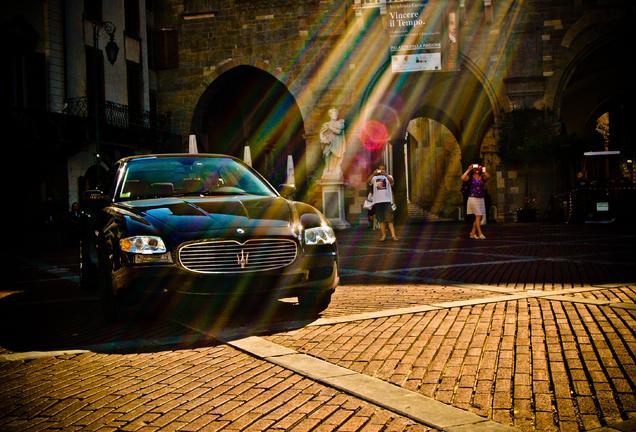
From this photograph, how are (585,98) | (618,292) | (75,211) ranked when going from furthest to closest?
(585,98)
(75,211)
(618,292)

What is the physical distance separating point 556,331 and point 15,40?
20.2 metres

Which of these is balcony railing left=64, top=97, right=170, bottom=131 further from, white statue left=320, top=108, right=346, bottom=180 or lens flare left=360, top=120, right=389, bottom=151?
lens flare left=360, top=120, right=389, bottom=151

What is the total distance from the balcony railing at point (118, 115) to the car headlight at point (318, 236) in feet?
59.3

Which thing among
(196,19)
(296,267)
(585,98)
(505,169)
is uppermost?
(196,19)

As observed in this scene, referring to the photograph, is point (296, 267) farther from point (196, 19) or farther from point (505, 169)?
point (196, 19)

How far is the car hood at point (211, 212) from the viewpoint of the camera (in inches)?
213

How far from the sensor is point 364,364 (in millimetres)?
4004

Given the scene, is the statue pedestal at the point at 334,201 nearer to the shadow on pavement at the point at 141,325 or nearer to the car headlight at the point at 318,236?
the shadow on pavement at the point at 141,325

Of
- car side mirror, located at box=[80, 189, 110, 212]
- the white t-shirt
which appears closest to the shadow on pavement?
car side mirror, located at box=[80, 189, 110, 212]

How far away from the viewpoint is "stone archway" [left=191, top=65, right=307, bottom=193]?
2747cm

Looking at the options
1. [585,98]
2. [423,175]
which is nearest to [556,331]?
[585,98]

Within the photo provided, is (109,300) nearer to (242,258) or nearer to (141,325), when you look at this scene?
(141,325)

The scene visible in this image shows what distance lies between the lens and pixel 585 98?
97.6 ft

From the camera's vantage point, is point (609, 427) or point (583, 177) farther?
point (583, 177)
